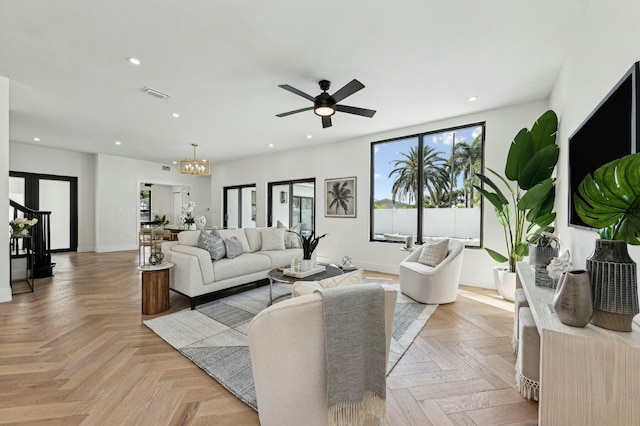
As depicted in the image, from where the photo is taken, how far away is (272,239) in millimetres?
4777

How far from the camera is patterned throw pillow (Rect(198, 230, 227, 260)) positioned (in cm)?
365

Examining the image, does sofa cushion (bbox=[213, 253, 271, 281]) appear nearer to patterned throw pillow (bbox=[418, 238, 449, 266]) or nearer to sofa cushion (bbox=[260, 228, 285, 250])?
sofa cushion (bbox=[260, 228, 285, 250])

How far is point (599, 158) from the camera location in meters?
1.65

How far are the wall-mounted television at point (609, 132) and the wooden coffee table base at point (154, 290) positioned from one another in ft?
12.7

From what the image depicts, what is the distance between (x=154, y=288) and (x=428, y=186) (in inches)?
177

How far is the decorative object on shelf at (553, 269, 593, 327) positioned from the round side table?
347 cm

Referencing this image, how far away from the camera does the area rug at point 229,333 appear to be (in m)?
1.96

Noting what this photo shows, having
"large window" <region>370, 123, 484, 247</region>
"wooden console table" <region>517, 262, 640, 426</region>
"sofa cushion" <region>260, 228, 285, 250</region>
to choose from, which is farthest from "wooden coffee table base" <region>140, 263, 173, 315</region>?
"large window" <region>370, 123, 484, 247</region>

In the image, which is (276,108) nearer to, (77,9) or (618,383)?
(77,9)

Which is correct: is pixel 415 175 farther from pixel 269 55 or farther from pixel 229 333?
pixel 229 333

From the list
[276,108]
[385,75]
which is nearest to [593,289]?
[385,75]

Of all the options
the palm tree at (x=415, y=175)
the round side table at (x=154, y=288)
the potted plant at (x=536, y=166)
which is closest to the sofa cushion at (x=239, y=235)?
the round side table at (x=154, y=288)

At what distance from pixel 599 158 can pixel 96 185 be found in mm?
9932

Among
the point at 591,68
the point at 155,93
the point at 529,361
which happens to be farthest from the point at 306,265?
the point at 155,93
